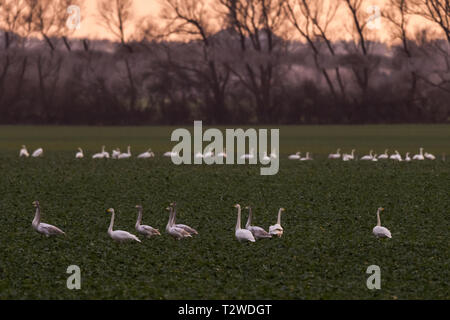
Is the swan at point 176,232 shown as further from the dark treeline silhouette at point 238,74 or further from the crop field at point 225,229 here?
the dark treeline silhouette at point 238,74

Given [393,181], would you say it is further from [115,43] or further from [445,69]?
[115,43]

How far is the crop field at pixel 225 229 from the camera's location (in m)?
14.4

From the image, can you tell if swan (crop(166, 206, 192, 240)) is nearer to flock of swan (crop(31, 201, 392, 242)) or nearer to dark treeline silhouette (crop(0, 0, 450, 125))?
flock of swan (crop(31, 201, 392, 242))

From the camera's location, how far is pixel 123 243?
17.4 meters

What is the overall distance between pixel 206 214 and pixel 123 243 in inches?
179

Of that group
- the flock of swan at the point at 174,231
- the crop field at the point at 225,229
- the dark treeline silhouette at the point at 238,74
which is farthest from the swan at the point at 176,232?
the dark treeline silhouette at the point at 238,74

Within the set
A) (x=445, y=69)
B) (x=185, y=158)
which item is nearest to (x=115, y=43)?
(x=445, y=69)

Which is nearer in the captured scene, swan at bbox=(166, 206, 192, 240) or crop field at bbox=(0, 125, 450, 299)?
crop field at bbox=(0, 125, 450, 299)

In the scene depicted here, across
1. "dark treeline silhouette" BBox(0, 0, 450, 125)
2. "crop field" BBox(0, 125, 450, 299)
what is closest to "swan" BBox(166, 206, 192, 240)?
"crop field" BBox(0, 125, 450, 299)

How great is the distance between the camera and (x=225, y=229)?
19391mm

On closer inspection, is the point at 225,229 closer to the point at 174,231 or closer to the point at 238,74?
the point at 174,231

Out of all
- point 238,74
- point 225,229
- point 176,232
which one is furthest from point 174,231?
point 238,74

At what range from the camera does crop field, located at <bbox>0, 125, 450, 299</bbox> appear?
47.2 ft

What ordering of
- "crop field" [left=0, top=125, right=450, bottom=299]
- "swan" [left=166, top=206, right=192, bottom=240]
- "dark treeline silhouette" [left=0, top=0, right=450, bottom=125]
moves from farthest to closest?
"dark treeline silhouette" [left=0, top=0, right=450, bottom=125] → "swan" [left=166, top=206, right=192, bottom=240] → "crop field" [left=0, top=125, right=450, bottom=299]
